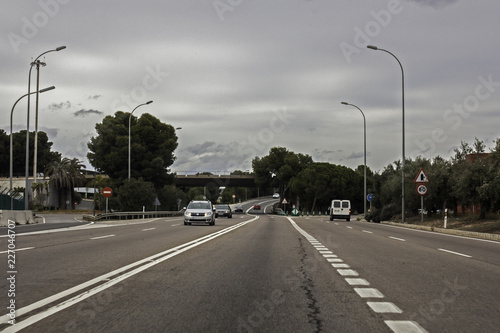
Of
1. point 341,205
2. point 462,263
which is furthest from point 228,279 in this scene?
point 341,205

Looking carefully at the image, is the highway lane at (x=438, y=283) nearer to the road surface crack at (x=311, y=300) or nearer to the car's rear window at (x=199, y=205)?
the road surface crack at (x=311, y=300)

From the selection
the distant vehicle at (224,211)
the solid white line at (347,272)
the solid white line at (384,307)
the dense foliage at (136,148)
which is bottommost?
the distant vehicle at (224,211)

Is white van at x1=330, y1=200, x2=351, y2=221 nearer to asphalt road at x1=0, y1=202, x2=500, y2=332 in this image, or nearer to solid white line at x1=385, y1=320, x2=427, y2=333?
asphalt road at x1=0, y1=202, x2=500, y2=332

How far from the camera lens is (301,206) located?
104250 millimetres

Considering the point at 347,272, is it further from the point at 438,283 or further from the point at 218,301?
the point at 218,301

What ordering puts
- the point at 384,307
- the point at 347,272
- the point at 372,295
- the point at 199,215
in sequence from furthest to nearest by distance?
the point at 199,215, the point at 347,272, the point at 372,295, the point at 384,307

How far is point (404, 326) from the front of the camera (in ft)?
18.5

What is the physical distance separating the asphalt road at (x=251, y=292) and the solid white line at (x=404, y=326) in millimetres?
11

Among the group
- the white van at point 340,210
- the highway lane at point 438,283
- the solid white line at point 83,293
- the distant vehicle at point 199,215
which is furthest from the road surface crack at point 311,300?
the white van at point 340,210

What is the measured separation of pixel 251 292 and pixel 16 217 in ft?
91.2

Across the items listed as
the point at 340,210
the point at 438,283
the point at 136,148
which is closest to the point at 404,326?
the point at 438,283

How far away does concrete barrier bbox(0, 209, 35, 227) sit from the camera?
95.5 ft

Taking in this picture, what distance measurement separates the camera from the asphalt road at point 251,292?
573 cm

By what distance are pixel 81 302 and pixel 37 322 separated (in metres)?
1.13
